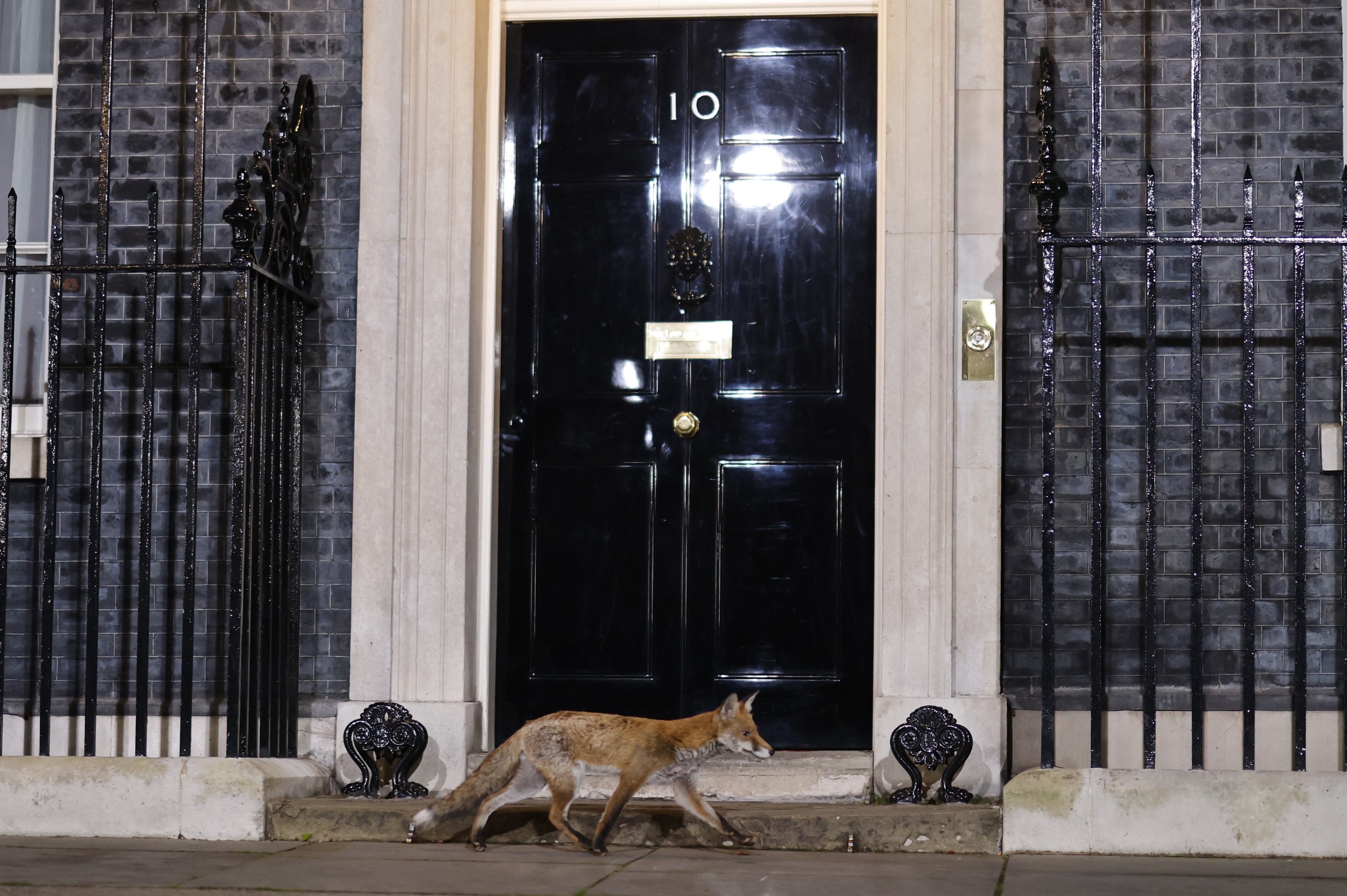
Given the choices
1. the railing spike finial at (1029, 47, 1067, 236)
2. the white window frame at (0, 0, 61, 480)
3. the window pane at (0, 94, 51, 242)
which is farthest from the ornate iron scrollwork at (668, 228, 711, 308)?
the window pane at (0, 94, 51, 242)

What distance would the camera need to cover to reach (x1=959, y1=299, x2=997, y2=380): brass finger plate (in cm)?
546

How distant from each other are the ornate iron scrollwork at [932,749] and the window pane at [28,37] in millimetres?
4377

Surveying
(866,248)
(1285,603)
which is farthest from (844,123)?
(1285,603)

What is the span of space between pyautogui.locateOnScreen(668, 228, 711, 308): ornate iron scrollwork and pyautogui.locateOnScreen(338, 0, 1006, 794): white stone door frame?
707 mm

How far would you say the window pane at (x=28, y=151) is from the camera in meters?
6.20

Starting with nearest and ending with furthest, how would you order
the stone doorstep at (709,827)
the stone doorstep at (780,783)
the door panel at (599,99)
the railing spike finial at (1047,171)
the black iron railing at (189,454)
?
the stone doorstep at (709,827), the railing spike finial at (1047,171), the black iron railing at (189,454), the stone doorstep at (780,783), the door panel at (599,99)

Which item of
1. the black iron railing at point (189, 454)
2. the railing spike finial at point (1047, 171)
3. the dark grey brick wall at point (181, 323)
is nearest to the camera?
the railing spike finial at point (1047, 171)

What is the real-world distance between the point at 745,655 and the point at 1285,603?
2009 millimetres

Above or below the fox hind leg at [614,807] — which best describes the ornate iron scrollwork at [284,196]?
above

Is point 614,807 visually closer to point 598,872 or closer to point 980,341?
point 598,872

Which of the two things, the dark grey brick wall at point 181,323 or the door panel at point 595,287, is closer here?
the dark grey brick wall at point 181,323

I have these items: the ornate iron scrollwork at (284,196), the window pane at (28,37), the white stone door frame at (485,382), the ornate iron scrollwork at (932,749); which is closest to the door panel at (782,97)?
the white stone door frame at (485,382)

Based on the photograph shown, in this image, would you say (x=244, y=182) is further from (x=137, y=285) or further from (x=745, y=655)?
(x=745, y=655)

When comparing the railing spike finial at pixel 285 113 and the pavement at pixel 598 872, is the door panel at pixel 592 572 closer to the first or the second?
the pavement at pixel 598 872
